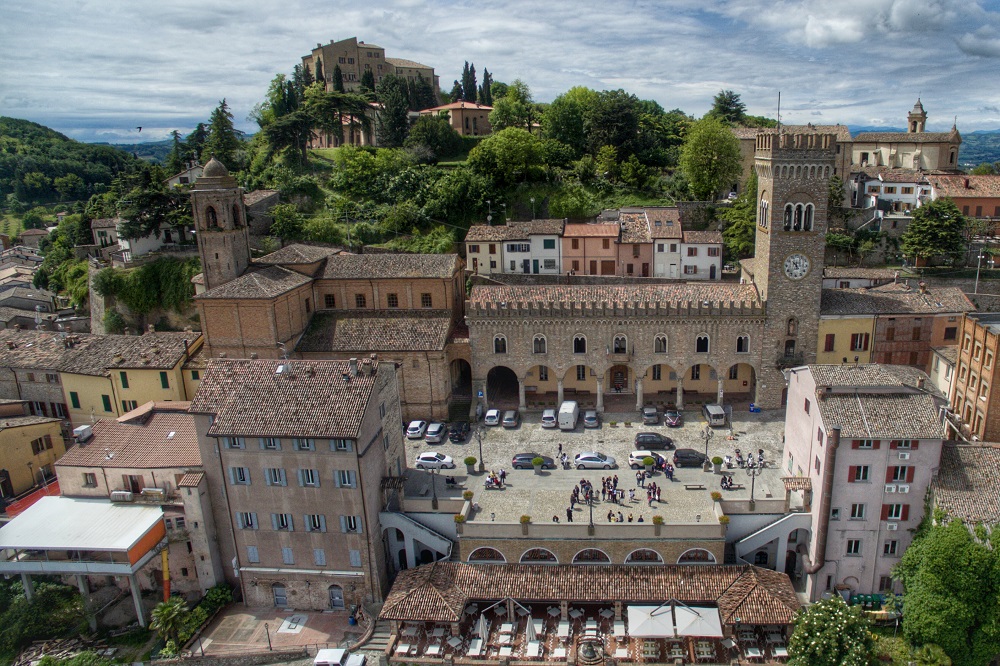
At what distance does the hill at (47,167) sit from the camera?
132375 mm

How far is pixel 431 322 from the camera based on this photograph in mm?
53250

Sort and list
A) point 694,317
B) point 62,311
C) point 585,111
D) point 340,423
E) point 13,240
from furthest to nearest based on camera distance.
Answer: point 13,240 → point 585,111 → point 62,311 → point 694,317 → point 340,423

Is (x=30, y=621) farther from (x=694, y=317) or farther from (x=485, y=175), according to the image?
(x=485, y=175)

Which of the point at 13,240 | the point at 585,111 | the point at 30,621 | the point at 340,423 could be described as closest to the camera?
the point at 340,423

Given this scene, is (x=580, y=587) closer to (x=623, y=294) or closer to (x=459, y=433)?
(x=459, y=433)

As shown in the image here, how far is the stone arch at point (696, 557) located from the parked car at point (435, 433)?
1895 centimetres

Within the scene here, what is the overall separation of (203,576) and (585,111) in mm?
71749

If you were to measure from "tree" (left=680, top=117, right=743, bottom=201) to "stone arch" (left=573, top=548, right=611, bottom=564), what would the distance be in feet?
170

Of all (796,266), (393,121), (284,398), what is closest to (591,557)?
(284,398)

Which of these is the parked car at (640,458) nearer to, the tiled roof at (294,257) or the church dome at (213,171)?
the tiled roof at (294,257)

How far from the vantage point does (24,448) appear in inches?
1886

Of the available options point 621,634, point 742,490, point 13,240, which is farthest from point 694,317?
point 13,240

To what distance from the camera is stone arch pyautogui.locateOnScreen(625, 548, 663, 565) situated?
121 feet

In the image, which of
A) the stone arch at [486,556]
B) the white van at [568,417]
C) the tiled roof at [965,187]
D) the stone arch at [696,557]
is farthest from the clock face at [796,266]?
the tiled roof at [965,187]
